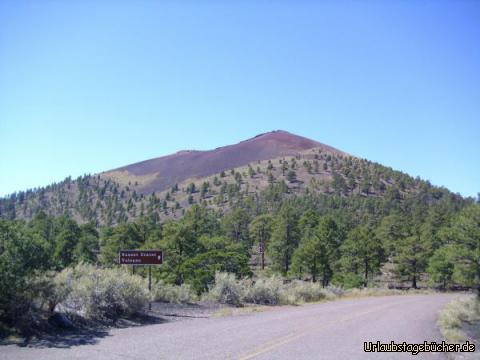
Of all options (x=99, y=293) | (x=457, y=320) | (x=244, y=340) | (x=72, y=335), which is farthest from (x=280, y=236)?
(x=72, y=335)

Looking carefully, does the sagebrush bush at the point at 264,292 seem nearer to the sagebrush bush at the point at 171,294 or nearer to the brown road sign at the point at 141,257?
the sagebrush bush at the point at 171,294

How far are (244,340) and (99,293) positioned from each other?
17.1 feet

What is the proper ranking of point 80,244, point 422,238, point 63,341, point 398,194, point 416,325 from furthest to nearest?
point 398,194 < point 422,238 < point 80,244 < point 416,325 < point 63,341

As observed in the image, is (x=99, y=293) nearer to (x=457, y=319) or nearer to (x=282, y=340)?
(x=282, y=340)

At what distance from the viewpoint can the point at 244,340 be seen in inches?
436

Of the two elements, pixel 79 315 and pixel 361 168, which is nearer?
pixel 79 315

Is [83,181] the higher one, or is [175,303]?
[83,181]

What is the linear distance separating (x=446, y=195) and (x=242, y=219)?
214ft

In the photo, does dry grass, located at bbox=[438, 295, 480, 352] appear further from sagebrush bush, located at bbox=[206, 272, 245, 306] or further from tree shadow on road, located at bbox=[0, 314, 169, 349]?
sagebrush bush, located at bbox=[206, 272, 245, 306]

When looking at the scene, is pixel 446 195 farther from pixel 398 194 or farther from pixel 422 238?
pixel 422 238

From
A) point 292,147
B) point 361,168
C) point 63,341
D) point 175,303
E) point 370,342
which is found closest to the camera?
point 63,341

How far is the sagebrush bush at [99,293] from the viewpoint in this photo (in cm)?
1273

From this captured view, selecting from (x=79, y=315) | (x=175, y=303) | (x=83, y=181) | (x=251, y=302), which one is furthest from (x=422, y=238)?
(x=83, y=181)

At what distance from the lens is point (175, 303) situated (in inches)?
742
